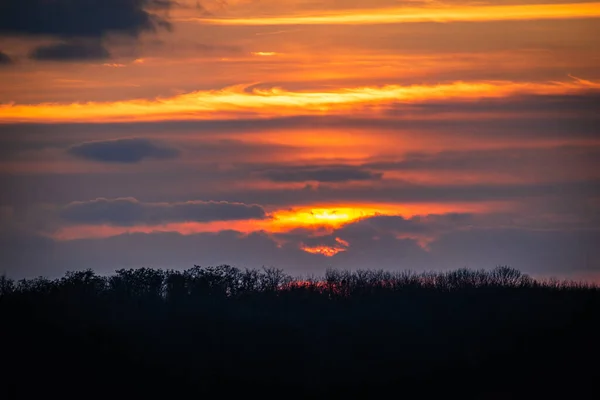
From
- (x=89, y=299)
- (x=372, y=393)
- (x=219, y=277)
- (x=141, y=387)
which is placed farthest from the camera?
(x=219, y=277)

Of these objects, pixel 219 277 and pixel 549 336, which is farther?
pixel 219 277

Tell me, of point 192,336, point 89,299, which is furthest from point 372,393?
point 89,299

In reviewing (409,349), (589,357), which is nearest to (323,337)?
(409,349)

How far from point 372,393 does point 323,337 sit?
653 cm

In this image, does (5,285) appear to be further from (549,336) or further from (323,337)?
(549,336)

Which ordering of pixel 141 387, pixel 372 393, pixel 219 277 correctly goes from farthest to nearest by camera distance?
pixel 219 277
pixel 372 393
pixel 141 387

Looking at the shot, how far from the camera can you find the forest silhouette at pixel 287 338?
185 ft

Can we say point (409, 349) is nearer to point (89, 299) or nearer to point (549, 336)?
point (549, 336)

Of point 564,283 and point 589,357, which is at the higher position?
point 564,283

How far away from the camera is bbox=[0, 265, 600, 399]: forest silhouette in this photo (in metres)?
56.3

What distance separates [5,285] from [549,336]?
101 feet

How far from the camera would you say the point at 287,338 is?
64062 mm

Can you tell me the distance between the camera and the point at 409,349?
212 ft

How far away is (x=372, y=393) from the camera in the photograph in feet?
196
